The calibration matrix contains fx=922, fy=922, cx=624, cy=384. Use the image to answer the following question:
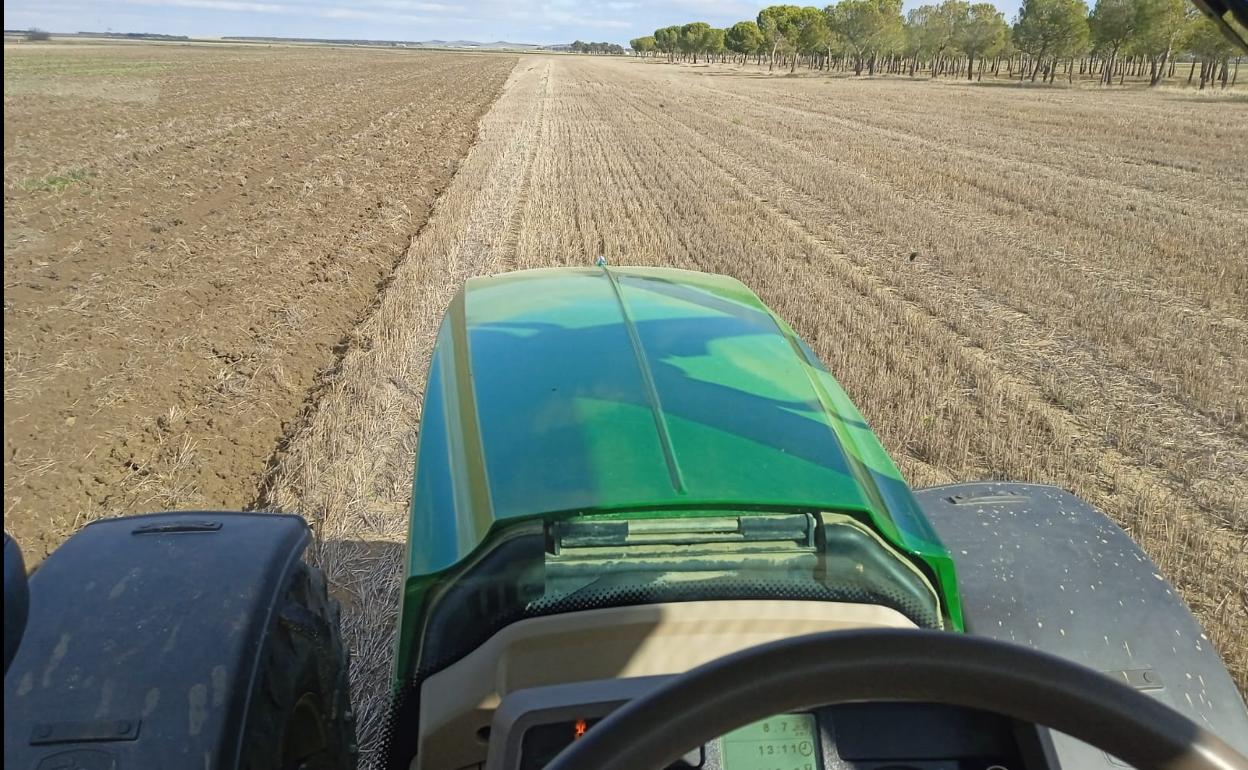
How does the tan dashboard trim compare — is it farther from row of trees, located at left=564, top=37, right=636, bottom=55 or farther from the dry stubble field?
row of trees, located at left=564, top=37, right=636, bottom=55

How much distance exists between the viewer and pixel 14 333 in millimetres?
996

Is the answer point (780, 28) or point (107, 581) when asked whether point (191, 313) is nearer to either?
point (107, 581)

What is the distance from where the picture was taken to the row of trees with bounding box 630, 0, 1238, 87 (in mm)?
45562

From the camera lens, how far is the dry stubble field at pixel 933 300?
464cm

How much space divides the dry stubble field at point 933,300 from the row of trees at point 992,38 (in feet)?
67.3

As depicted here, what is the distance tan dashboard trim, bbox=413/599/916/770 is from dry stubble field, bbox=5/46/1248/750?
0.80 m

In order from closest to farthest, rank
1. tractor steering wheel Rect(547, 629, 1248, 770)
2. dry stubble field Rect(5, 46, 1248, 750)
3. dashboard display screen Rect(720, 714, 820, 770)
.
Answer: tractor steering wheel Rect(547, 629, 1248, 770) → dashboard display screen Rect(720, 714, 820, 770) → dry stubble field Rect(5, 46, 1248, 750)

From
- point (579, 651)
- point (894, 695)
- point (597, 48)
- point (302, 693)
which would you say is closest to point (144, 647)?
point (302, 693)

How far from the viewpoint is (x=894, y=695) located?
859mm

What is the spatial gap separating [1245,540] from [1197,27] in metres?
47.5

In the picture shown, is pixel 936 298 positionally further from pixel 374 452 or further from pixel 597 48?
pixel 597 48

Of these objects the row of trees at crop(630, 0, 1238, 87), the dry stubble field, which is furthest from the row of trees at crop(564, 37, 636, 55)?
the dry stubble field

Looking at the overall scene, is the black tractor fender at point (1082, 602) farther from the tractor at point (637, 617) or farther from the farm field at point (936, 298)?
the farm field at point (936, 298)

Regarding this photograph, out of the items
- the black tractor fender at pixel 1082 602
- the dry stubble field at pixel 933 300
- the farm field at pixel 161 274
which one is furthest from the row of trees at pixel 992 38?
the black tractor fender at pixel 1082 602
